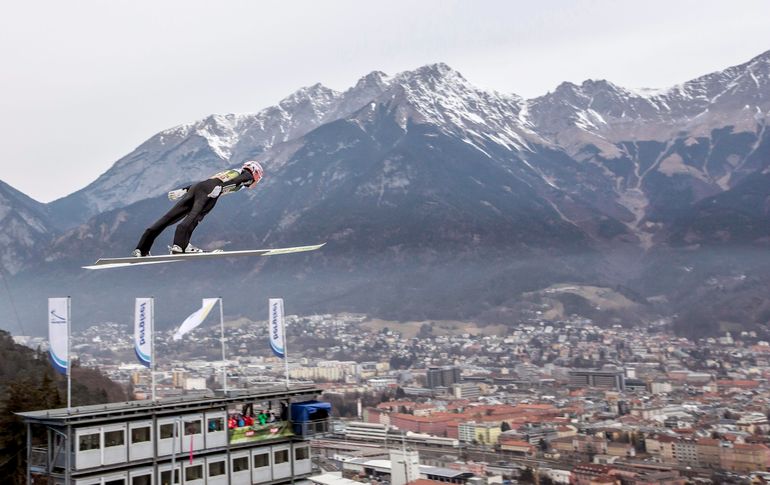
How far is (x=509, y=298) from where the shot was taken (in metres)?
198

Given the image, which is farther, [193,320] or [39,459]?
[193,320]

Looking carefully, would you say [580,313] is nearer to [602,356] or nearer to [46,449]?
[602,356]

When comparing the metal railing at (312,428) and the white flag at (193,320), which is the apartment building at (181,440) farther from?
the white flag at (193,320)

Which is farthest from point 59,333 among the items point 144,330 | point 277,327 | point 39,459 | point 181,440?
point 277,327

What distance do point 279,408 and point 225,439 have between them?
192 centimetres

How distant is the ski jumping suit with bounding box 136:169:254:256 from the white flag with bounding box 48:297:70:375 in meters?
11.5

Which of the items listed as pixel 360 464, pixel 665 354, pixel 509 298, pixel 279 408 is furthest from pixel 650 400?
pixel 279 408

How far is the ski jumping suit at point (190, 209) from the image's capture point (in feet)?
29.4

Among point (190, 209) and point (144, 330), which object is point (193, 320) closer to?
point (144, 330)

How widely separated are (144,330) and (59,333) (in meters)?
2.22

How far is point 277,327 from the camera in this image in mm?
25672

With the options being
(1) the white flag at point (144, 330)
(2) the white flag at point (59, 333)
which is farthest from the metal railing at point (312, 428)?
(2) the white flag at point (59, 333)

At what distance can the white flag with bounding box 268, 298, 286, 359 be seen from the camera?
25359 millimetres

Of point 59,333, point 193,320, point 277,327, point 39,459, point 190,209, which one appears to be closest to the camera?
point 190,209
